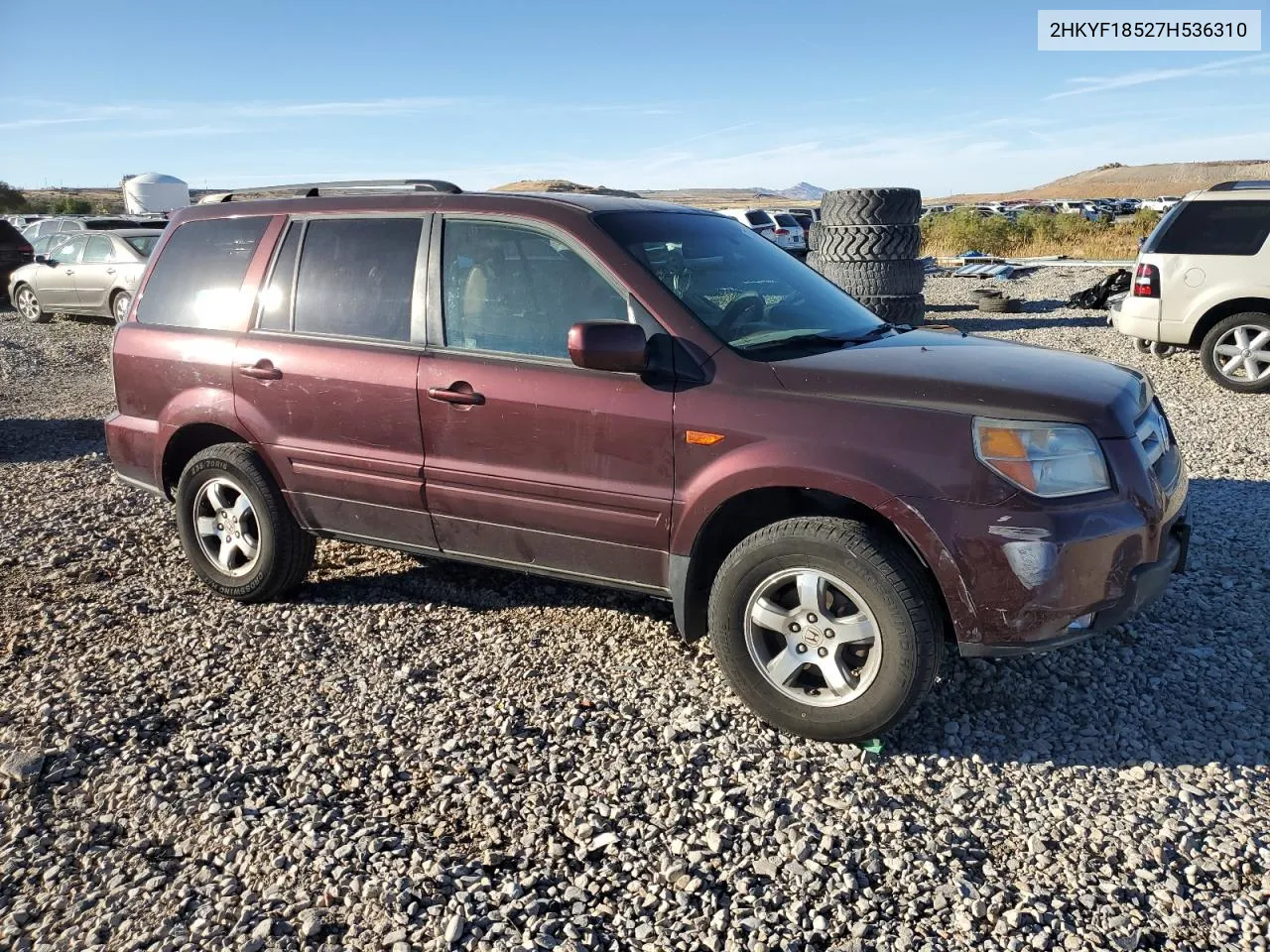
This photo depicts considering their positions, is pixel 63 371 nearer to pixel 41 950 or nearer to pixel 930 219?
pixel 41 950

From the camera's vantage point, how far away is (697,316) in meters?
3.75

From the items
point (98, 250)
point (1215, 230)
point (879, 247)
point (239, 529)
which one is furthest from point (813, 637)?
point (98, 250)

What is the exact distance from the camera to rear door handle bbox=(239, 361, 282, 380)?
14.9ft

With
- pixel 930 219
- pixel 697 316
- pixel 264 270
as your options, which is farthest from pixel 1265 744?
pixel 930 219

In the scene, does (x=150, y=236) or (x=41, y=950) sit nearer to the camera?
(x=41, y=950)

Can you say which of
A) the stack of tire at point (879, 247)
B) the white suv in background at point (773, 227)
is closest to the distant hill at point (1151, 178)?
the white suv in background at point (773, 227)

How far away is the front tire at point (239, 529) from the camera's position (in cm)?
471

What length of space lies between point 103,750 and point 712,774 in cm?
216

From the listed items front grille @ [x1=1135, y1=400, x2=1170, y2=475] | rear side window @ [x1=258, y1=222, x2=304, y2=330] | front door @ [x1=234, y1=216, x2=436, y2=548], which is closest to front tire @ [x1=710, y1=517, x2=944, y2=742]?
front grille @ [x1=1135, y1=400, x2=1170, y2=475]

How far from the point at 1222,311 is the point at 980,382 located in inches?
311

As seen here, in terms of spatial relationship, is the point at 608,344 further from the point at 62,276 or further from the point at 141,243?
the point at 62,276

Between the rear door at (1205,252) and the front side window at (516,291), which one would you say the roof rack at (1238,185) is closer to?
the rear door at (1205,252)

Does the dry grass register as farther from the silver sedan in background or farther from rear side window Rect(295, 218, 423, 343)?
rear side window Rect(295, 218, 423, 343)

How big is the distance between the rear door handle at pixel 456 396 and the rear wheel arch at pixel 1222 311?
843cm
